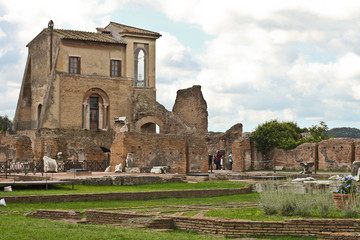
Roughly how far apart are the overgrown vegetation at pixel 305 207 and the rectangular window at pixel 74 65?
31398 mm

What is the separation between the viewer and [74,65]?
136 feet

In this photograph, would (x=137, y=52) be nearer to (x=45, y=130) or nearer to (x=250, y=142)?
(x=45, y=130)

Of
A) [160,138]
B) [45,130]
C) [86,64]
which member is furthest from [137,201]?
[86,64]

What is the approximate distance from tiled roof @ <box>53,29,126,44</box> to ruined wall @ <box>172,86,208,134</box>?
6.24 meters

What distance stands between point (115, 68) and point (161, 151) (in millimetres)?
16828

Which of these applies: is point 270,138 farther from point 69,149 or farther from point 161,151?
point 69,149

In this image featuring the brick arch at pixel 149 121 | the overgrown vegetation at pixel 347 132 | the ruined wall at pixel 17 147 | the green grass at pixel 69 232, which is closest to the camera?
Result: the green grass at pixel 69 232

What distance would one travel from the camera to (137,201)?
1534 cm

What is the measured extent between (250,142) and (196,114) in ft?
22.0

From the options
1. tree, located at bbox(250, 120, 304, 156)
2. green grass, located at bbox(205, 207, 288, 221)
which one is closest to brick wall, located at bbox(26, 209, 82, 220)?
green grass, located at bbox(205, 207, 288, 221)

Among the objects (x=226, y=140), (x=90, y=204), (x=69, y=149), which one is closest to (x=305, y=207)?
(x=90, y=204)

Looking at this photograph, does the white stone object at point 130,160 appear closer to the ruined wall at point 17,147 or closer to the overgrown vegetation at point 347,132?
the ruined wall at point 17,147

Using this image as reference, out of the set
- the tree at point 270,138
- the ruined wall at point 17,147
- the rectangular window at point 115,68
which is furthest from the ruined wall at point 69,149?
the rectangular window at point 115,68

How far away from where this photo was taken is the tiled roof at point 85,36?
41209mm
